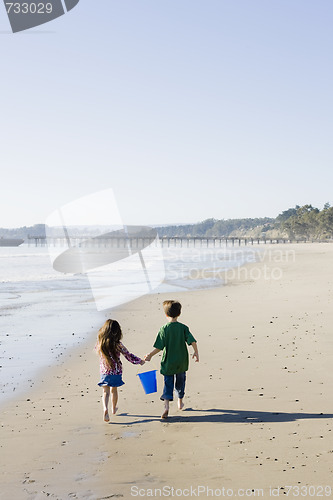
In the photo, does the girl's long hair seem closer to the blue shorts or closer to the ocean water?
the blue shorts

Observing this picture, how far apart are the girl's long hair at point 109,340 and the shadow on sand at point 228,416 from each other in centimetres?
79

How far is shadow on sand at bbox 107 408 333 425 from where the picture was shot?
236 inches

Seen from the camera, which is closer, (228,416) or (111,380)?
(228,416)

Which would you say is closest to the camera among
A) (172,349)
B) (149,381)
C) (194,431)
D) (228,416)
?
(194,431)

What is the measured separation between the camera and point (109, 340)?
623 centimetres

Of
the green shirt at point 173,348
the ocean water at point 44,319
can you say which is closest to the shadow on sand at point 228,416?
the green shirt at point 173,348

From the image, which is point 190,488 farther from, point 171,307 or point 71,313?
point 71,313

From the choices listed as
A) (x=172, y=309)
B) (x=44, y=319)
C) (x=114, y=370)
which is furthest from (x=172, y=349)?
(x=44, y=319)

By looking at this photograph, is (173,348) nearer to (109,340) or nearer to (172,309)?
(172,309)

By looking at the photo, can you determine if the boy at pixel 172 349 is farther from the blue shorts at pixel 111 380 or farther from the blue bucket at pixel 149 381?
the blue shorts at pixel 111 380

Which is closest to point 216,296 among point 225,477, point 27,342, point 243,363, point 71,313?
point 71,313

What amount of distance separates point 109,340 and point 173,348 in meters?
0.78

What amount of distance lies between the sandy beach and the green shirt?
0.59m

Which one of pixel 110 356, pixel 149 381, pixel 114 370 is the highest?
pixel 110 356
